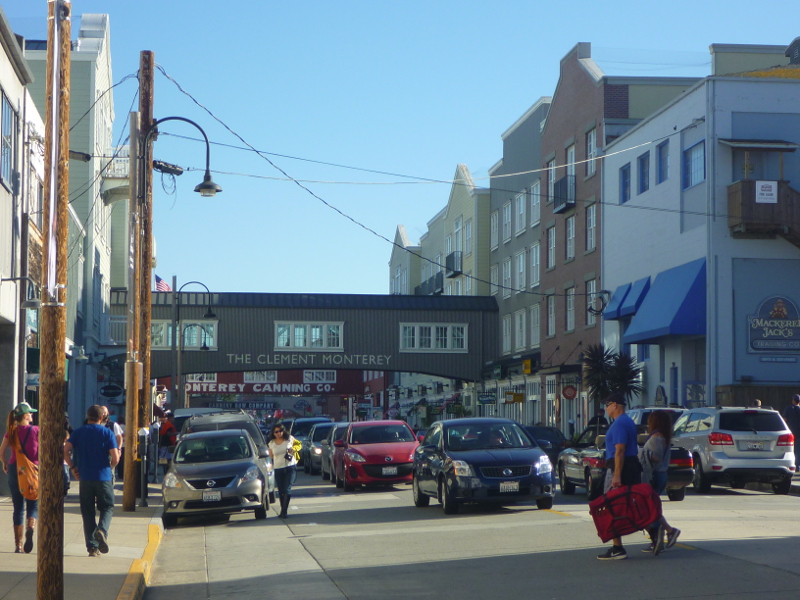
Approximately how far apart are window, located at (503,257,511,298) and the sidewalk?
3715 centimetres

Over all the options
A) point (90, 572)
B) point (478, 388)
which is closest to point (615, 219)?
point (478, 388)

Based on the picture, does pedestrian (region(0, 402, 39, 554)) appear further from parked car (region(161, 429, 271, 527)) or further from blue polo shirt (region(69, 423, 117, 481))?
parked car (region(161, 429, 271, 527))

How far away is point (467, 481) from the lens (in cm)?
1675

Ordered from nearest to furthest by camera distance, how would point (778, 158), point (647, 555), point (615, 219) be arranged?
point (647, 555)
point (778, 158)
point (615, 219)

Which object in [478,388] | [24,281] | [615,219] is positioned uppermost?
[615,219]

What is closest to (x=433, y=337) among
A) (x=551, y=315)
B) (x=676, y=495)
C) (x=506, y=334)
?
(x=506, y=334)

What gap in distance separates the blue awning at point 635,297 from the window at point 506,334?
16981 millimetres

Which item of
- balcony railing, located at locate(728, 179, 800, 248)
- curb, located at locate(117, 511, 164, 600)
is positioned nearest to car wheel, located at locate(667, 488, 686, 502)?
curb, located at locate(117, 511, 164, 600)

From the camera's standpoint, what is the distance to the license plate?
54.6 ft

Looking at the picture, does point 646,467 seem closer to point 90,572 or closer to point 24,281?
point 90,572

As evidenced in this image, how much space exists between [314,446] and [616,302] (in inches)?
468

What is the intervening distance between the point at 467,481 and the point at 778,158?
63.0ft

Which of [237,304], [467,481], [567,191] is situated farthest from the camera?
[237,304]

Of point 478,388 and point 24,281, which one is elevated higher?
point 24,281
